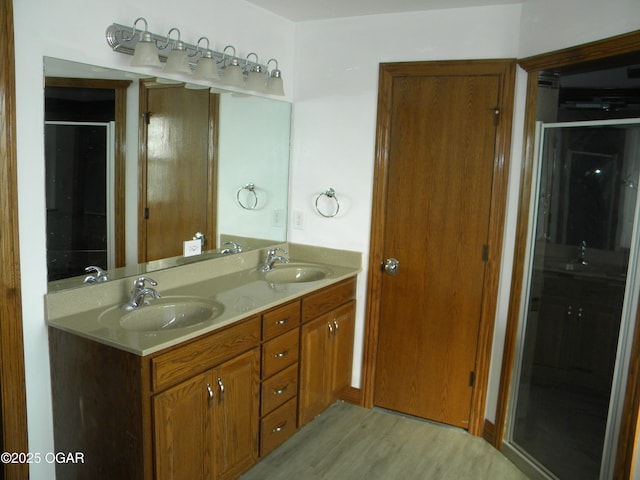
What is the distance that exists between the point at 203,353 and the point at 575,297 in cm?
177

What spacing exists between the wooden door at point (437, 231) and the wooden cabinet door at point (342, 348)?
0.62ft

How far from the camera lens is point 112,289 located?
89.0 inches

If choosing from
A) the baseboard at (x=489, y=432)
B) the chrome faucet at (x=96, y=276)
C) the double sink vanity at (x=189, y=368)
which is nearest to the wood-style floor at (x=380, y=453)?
the baseboard at (x=489, y=432)

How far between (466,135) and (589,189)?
720 mm

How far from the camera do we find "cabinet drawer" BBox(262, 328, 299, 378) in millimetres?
2490

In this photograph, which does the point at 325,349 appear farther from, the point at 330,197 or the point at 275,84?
the point at 275,84

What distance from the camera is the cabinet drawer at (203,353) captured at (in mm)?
1898

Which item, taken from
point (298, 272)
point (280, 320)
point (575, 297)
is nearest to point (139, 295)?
point (280, 320)

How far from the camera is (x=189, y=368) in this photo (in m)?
2.03

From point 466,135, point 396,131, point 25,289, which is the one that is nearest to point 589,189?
point 466,135

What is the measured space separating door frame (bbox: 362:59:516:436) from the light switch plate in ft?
3.40

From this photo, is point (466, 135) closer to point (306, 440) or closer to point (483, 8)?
point (483, 8)

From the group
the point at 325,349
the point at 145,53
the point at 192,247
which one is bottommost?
the point at 325,349

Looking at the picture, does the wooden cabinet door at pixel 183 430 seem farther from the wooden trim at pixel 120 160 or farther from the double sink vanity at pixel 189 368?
the wooden trim at pixel 120 160
